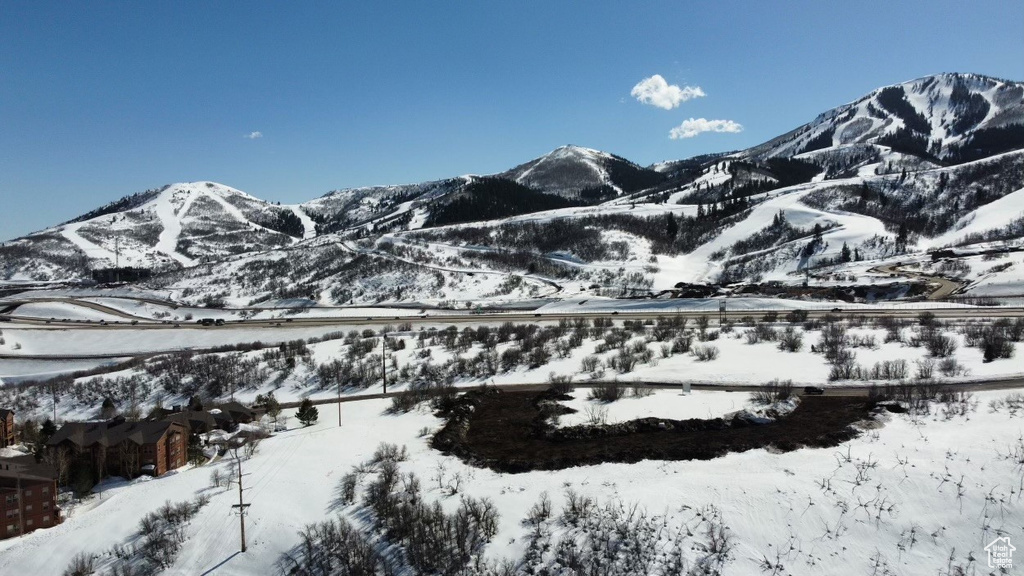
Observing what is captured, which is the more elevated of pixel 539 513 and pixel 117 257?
pixel 117 257

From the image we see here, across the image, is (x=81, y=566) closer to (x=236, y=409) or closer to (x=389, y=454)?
(x=389, y=454)

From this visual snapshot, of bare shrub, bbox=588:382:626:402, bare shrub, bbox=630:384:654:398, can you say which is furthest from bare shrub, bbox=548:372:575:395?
bare shrub, bbox=630:384:654:398

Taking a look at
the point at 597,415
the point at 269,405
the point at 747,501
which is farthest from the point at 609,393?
the point at 269,405

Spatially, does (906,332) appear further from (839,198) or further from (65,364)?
(839,198)

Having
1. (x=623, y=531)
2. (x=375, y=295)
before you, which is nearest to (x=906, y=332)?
(x=623, y=531)

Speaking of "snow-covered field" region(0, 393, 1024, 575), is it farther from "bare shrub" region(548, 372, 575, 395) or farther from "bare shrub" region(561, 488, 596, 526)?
"bare shrub" region(548, 372, 575, 395)
